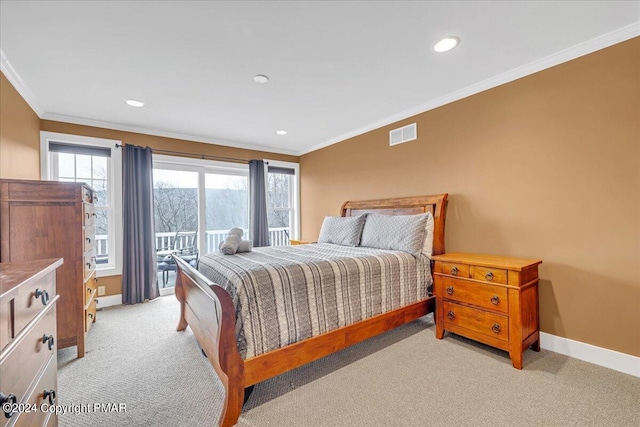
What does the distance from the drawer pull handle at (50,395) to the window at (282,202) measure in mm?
4037

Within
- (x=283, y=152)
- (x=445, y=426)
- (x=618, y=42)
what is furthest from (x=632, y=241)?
(x=283, y=152)

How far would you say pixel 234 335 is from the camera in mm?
1578

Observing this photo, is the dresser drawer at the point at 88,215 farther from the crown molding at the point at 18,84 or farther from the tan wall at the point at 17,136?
the crown molding at the point at 18,84

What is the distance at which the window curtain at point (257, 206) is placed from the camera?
4867 mm

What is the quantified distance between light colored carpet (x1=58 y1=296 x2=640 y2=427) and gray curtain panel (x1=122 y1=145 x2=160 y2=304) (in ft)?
4.30

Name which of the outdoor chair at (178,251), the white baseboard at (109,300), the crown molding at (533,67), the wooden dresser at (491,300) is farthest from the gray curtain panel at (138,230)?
the wooden dresser at (491,300)

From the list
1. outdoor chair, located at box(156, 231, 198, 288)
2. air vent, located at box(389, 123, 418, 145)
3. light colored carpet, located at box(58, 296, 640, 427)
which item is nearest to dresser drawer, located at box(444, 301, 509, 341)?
light colored carpet, located at box(58, 296, 640, 427)

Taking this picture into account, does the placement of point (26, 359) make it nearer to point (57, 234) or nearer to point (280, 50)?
point (57, 234)

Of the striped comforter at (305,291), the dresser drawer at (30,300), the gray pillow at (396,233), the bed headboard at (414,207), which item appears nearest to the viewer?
the dresser drawer at (30,300)

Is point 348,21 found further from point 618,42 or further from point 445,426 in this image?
point 445,426

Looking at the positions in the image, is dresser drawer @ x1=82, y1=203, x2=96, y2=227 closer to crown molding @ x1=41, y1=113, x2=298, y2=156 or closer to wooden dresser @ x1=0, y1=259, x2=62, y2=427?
wooden dresser @ x1=0, y1=259, x2=62, y2=427

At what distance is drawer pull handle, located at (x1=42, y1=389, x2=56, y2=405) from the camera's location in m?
1.10

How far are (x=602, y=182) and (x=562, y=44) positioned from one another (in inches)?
43.9

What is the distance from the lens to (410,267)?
8.68 ft
